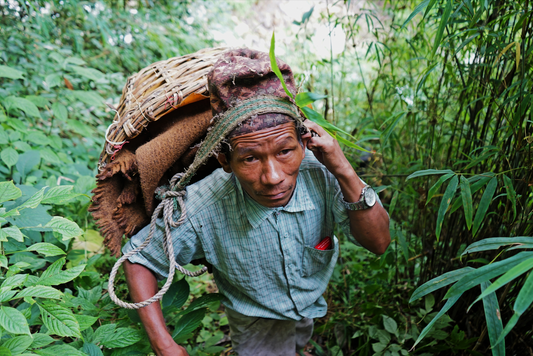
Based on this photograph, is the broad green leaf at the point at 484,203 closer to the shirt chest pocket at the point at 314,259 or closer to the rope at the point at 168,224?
the shirt chest pocket at the point at 314,259

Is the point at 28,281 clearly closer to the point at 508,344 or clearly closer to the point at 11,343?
the point at 11,343

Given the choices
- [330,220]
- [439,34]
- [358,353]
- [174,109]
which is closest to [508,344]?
[358,353]

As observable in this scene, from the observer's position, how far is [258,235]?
153cm

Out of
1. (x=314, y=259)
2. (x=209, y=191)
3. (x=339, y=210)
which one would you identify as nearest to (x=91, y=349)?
(x=209, y=191)

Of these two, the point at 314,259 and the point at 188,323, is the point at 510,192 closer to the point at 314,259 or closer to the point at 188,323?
the point at 314,259

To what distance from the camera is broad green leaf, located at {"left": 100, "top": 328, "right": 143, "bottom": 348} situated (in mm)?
1400

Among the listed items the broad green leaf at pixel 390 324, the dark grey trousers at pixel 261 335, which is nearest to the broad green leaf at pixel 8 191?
the dark grey trousers at pixel 261 335

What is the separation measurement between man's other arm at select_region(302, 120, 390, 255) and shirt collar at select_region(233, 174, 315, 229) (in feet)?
0.58

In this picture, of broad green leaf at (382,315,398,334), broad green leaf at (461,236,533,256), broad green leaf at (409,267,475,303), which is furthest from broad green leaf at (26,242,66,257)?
broad green leaf at (382,315,398,334)

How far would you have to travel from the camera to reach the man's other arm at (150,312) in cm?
149

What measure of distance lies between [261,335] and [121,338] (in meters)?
0.74

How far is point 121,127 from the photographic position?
60.1 inches

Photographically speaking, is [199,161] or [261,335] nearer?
[199,161]

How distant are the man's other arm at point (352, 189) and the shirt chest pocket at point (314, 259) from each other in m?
0.16
